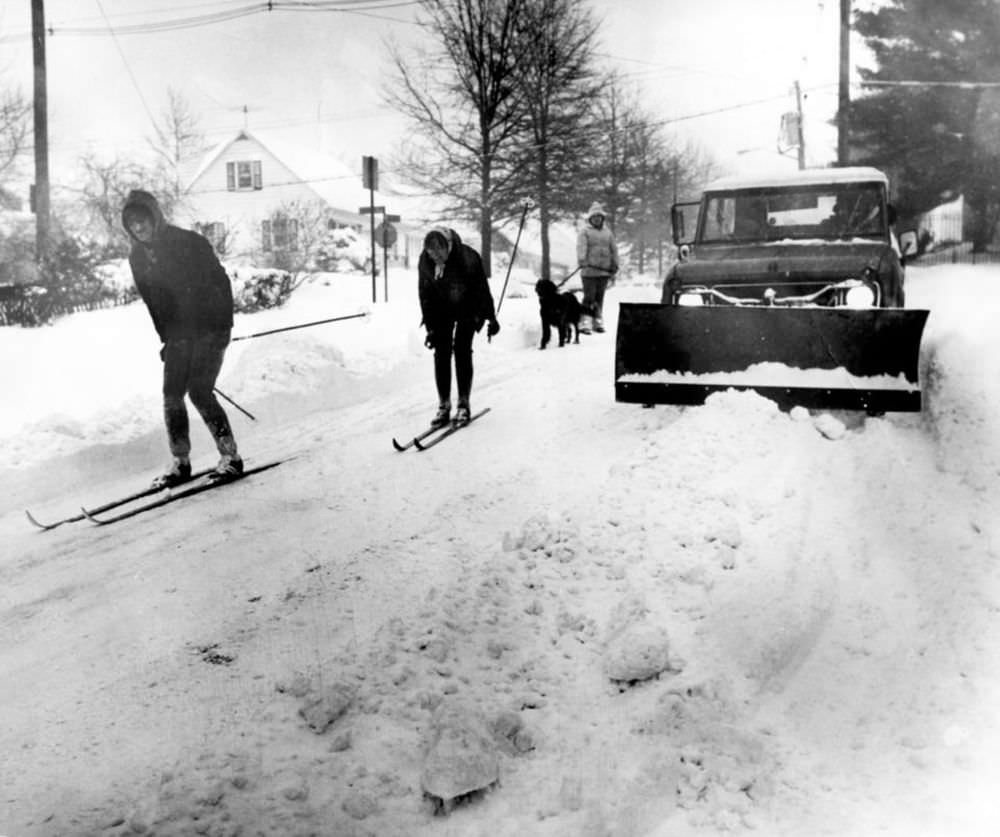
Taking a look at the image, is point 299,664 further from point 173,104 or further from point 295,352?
point 295,352

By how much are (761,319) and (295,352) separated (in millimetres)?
4678

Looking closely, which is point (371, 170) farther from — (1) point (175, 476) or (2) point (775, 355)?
(2) point (775, 355)

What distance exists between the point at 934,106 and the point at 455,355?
50.5 ft

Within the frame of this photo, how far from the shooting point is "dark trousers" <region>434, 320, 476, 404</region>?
613 centimetres

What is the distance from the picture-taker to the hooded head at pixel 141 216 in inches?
180

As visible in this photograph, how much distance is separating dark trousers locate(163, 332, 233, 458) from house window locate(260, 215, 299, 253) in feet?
3.86

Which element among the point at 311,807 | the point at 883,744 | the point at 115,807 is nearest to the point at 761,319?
the point at 883,744

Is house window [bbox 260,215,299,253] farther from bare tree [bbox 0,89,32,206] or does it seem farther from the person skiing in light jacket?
the person skiing in light jacket

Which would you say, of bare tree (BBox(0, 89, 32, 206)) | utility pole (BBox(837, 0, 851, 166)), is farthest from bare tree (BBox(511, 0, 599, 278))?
utility pole (BBox(837, 0, 851, 166))

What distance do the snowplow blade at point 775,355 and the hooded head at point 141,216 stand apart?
296cm

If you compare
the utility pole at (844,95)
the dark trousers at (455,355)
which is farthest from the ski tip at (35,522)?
the utility pole at (844,95)

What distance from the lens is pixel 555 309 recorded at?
410 inches

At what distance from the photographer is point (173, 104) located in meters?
4.85

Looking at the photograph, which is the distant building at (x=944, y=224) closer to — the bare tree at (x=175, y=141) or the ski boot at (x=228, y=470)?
the bare tree at (x=175, y=141)
